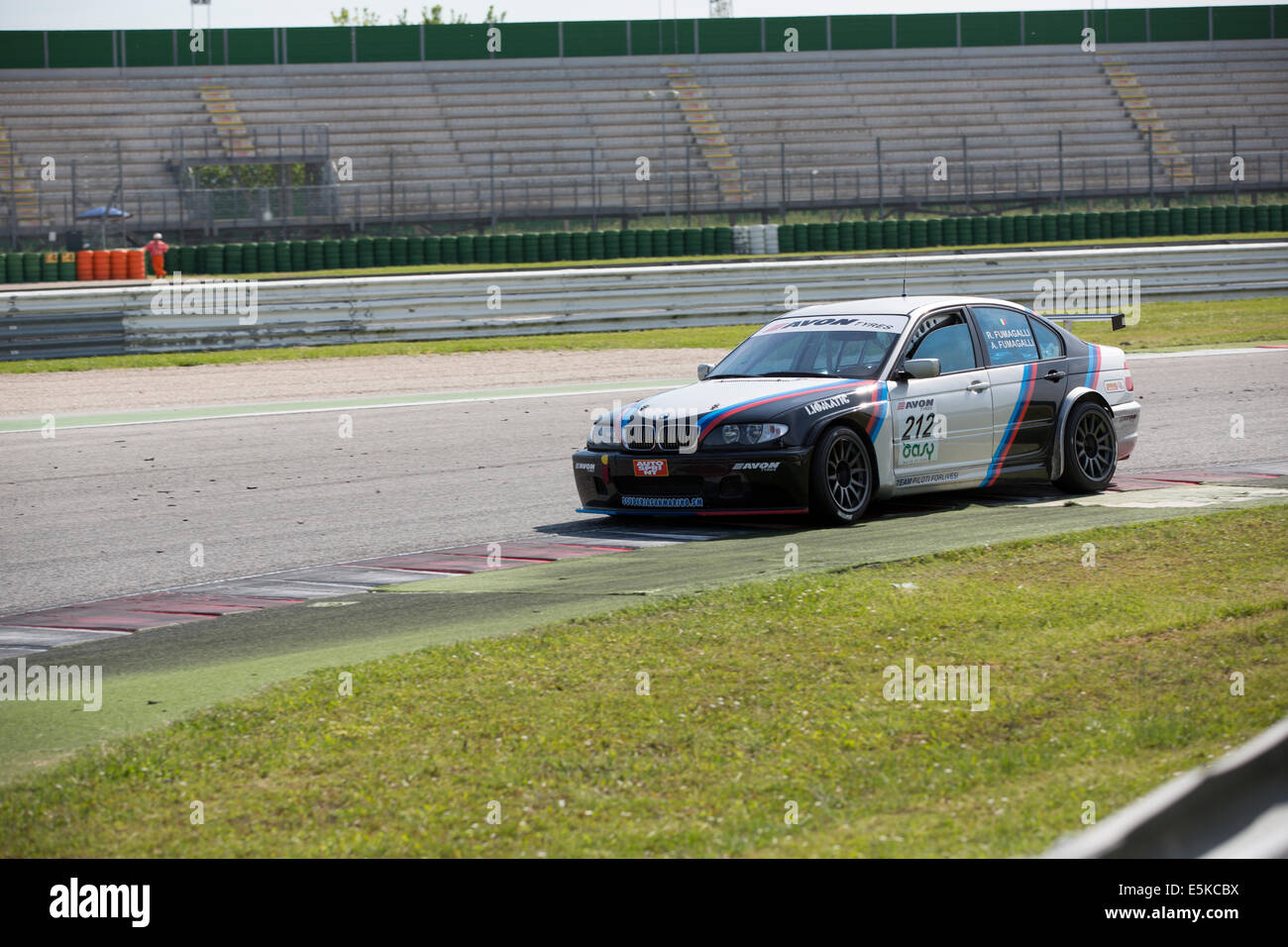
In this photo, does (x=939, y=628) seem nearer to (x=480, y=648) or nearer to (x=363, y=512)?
(x=480, y=648)

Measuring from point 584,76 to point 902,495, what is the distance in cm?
4290

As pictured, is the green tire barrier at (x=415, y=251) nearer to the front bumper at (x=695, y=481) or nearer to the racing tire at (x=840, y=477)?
the front bumper at (x=695, y=481)

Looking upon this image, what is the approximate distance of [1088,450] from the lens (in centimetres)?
1070

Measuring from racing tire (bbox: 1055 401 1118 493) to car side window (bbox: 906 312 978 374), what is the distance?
0.93 m

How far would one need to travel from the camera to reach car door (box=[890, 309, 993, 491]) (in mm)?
9648

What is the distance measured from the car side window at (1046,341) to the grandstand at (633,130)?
31257mm

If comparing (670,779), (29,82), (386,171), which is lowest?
(670,779)

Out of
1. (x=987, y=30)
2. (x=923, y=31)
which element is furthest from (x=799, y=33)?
(x=987, y=30)

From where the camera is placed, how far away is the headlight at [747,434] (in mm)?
9031

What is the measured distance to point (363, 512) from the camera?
10.3 meters

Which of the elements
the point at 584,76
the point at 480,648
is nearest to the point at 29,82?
the point at 584,76

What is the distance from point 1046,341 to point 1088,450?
829 mm

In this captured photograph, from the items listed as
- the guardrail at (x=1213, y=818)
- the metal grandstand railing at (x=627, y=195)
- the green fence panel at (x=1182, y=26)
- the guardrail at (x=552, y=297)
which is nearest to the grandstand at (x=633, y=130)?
the metal grandstand railing at (x=627, y=195)
